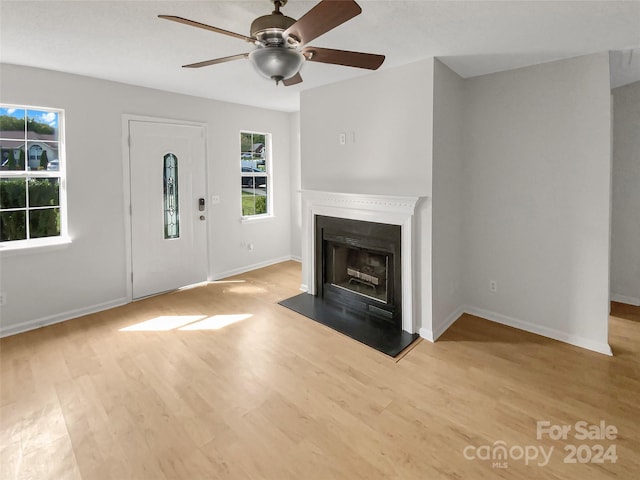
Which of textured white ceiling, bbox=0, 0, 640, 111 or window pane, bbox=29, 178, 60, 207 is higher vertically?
textured white ceiling, bbox=0, 0, 640, 111

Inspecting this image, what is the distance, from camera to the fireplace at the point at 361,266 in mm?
3377

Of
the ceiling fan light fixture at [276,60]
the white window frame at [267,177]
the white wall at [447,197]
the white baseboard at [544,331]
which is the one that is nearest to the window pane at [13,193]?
the white window frame at [267,177]

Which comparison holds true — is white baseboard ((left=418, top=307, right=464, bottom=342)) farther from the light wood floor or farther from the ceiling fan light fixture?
the ceiling fan light fixture

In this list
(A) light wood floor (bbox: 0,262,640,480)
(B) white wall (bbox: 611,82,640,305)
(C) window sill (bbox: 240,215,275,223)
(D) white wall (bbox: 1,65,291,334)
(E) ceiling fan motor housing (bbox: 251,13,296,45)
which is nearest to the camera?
(E) ceiling fan motor housing (bbox: 251,13,296,45)

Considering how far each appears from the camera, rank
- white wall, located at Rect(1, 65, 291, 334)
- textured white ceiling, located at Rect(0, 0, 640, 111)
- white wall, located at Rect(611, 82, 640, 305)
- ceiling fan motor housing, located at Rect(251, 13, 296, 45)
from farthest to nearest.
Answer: white wall, located at Rect(611, 82, 640, 305) < white wall, located at Rect(1, 65, 291, 334) < textured white ceiling, located at Rect(0, 0, 640, 111) < ceiling fan motor housing, located at Rect(251, 13, 296, 45)

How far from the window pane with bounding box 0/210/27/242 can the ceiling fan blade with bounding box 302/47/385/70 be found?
3268mm

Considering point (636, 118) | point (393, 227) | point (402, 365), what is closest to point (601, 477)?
point (402, 365)

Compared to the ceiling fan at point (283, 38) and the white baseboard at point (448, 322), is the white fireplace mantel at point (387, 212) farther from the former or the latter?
the ceiling fan at point (283, 38)

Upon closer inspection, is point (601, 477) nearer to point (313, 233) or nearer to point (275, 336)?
point (275, 336)

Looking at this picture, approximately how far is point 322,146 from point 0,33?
2736 millimetres

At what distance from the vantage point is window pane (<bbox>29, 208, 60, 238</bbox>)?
3453mm

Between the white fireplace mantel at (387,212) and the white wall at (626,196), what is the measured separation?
2.59 meters

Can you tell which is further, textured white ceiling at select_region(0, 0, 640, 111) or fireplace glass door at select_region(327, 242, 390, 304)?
fireplace glass door at select_region(327, 242, 390, 304)

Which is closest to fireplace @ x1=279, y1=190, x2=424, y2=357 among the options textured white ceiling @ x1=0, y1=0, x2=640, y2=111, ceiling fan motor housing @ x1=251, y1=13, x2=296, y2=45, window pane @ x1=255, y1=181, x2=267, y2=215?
textured white ceiling @ x1=0, y1=0, x2=640, y2=111
